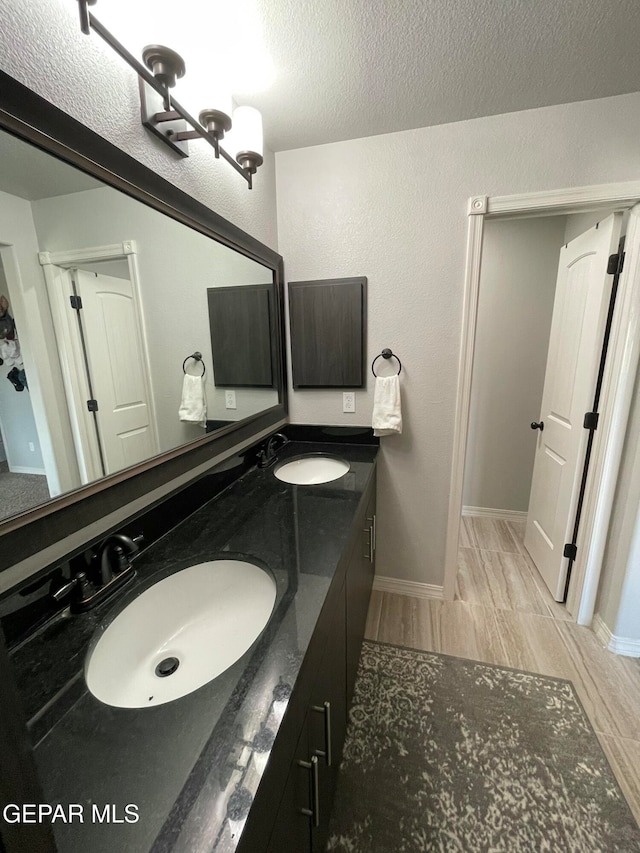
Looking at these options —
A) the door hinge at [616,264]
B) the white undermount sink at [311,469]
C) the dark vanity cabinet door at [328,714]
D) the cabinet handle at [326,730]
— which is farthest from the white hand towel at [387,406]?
the cabinet handle at [326,730]

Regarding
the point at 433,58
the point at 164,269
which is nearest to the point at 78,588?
the point at 164,269

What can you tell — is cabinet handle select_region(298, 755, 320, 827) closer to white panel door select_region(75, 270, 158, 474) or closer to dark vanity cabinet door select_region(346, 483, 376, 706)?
dark vanity cabinet door select_region(346, 483, 376, 706)

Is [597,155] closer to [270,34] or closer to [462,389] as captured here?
[462,389]

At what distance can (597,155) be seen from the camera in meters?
1.45

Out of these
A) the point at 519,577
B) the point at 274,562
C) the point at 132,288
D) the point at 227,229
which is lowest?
the point at 519,577

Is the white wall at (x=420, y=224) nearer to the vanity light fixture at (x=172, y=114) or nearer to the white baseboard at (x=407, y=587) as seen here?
the white baseboard at (x=407, y=587)

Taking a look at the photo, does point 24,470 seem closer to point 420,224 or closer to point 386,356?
point 386,356

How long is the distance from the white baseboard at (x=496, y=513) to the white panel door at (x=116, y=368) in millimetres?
2743

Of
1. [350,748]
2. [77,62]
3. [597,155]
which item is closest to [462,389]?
[597,155]

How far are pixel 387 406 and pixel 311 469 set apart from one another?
51cm

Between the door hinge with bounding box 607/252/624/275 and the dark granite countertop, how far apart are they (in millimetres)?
1780

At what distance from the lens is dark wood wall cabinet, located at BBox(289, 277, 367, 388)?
1.79m

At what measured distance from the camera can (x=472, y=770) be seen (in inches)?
47.4

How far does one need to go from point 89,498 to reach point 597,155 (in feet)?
7.24
